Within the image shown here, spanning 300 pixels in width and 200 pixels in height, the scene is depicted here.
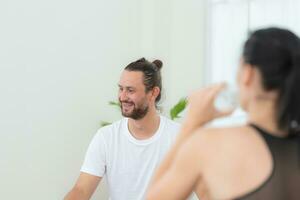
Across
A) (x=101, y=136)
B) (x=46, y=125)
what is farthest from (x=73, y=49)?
(x=101, y=136)

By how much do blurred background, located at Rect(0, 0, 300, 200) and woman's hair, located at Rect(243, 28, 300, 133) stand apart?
212cm

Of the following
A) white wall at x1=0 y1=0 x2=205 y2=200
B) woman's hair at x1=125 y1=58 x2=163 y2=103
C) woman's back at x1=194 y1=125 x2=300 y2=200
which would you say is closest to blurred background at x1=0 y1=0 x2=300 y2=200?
white wall at x1=0 y1=0 x2=205 y2=200

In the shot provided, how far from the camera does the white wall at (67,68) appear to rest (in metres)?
2.89

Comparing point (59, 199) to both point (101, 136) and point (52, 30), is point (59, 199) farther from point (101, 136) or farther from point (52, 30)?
point (52, 30)

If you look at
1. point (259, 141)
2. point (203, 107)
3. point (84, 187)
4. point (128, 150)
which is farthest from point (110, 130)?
point (259, 141)

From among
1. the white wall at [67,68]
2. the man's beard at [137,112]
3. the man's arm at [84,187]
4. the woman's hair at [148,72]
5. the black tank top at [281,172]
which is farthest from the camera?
the white wall at [67,68]

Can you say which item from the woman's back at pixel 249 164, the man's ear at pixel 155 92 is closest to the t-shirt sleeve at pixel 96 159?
the man's ear at pixel 155 92

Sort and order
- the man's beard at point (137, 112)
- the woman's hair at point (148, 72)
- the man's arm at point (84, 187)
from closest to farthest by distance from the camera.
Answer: the man's arm at point (84, 187)
the man's beard at point (137, 112)
the woman's hair at point (148, 72)

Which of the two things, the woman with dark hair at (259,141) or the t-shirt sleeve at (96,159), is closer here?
the woman with dark hair at (259,141)

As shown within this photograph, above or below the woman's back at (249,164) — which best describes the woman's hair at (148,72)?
below

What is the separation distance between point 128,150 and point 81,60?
101 cm

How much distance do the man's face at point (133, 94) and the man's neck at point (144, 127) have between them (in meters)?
0.04

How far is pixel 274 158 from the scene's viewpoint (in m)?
0.99

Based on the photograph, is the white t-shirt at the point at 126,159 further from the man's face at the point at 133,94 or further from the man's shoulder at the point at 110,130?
the man's face at the point at 133,94
